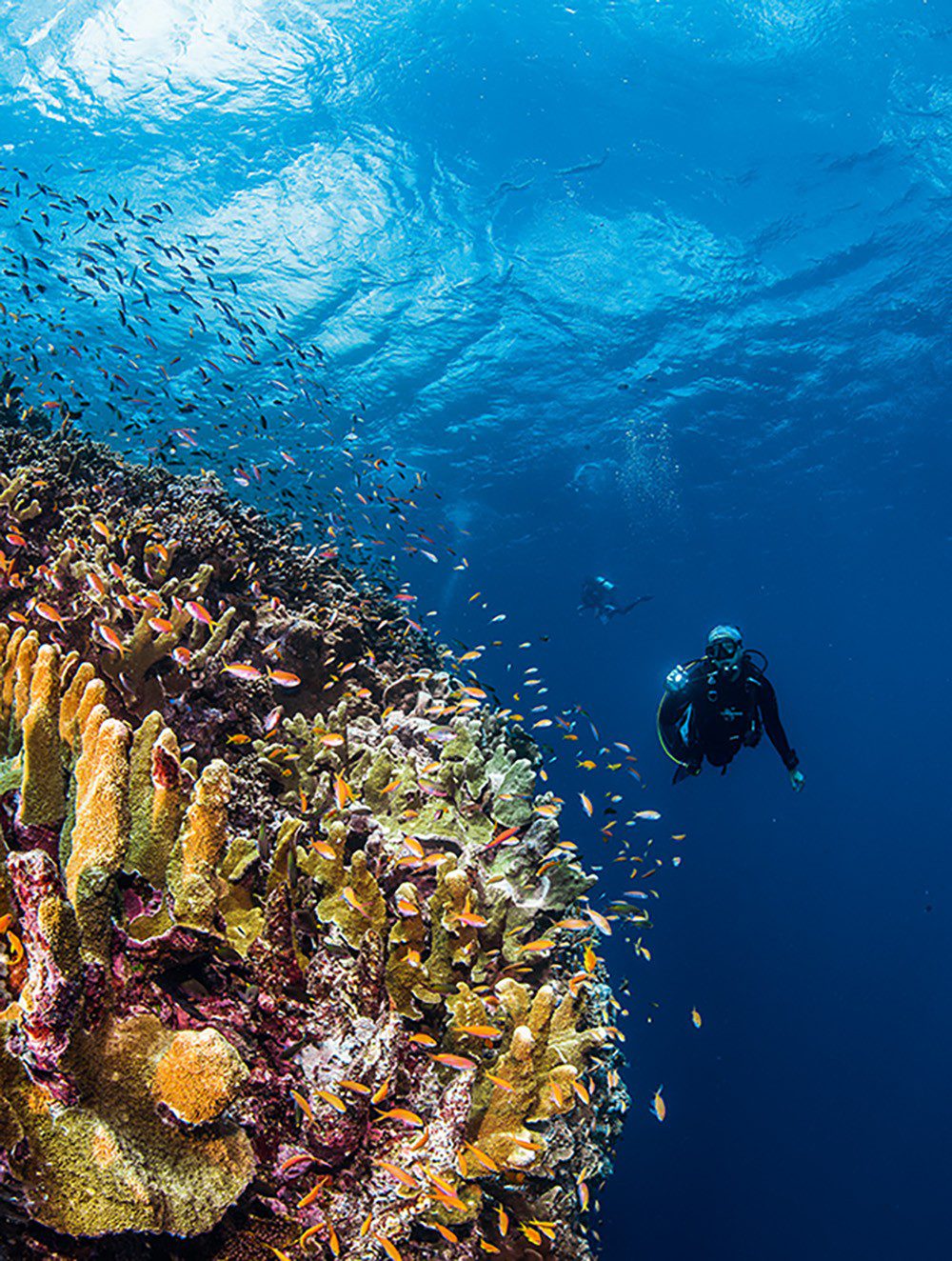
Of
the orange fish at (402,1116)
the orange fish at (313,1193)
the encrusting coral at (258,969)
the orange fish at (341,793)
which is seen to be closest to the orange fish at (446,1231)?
the encrusting coral at (258,969)

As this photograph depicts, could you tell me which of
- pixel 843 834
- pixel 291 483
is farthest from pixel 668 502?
pixel 843 834

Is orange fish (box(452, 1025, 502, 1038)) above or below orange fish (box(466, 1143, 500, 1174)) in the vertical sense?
above

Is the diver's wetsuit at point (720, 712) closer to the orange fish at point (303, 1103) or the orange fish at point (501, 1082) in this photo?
the orange fish at point (501, 1082)

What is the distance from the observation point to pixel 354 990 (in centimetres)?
225

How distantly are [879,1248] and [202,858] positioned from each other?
144 feet

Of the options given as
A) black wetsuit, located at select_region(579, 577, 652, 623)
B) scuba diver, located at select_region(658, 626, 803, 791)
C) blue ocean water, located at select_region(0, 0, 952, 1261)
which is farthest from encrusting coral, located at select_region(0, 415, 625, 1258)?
black wetsuit, located at select_region(579, 577, 652, 623)

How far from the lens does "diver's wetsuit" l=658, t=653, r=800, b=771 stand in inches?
295

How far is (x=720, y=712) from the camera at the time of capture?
7586mm

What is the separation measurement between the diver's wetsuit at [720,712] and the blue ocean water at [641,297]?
6.95 feet

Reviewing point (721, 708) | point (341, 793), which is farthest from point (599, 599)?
point (341, 793)

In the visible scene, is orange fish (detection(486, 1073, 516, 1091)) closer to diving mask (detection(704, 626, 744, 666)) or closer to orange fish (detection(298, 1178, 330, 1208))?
orange fish (detection(298, 1178, 330, 1208))

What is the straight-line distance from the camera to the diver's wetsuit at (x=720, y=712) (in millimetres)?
7484

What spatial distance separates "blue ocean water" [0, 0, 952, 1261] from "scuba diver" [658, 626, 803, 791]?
82.3 inches

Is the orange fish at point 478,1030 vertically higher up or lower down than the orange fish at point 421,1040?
higher up
